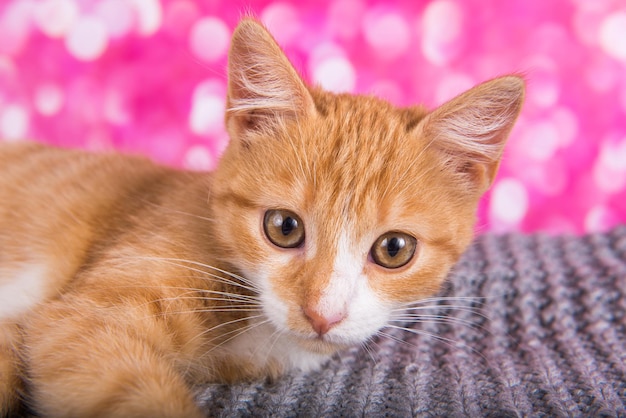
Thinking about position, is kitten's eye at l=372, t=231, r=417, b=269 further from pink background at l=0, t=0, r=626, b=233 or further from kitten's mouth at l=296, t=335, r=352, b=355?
pink background at l=0, t=0, r=626, b=233

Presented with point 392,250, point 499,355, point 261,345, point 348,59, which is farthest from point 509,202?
point 261,345

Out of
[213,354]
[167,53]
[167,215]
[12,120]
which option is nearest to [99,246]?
[167,215]

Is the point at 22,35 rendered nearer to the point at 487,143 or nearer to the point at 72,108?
the point at 72,108

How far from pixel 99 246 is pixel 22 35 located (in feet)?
4.29

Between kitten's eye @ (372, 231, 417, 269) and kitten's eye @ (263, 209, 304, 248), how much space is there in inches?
5.2

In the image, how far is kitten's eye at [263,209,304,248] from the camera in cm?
104

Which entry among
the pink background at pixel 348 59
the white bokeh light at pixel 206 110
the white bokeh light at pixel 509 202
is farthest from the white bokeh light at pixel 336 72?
the white bokeh light at pixel 509 202

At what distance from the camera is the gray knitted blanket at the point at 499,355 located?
3.21 feet

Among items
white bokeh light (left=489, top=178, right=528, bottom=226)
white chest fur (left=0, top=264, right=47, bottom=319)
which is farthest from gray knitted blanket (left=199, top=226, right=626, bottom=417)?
white bokeh light (left=489, top=178, right=528, bottom=226)

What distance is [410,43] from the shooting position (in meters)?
2.13

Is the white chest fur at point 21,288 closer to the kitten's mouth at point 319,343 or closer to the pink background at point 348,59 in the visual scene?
the kitten's mouth at point 319,343

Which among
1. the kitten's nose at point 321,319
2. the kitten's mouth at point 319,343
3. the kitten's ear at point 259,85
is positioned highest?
the kitten's ear at point 259,85

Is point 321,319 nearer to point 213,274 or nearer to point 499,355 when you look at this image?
point 213,274

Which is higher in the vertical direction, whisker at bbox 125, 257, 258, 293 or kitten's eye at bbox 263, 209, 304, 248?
kitten's eye at bbox 263, 209, 304, 248
